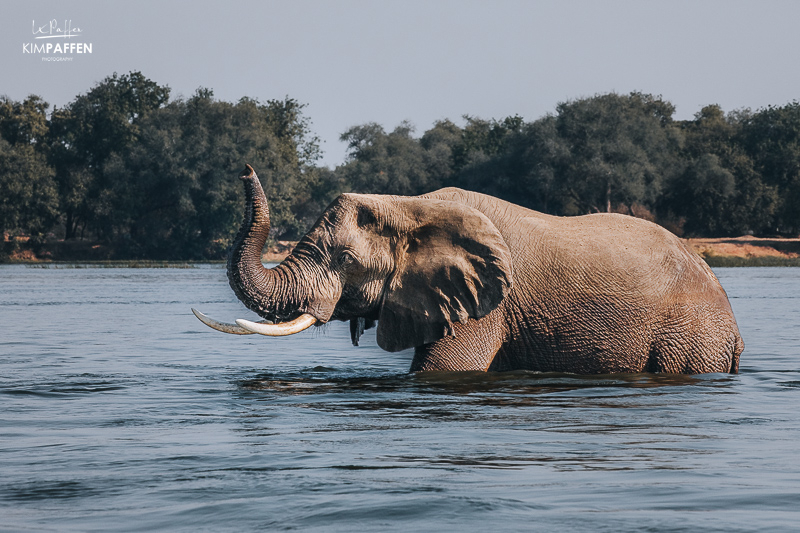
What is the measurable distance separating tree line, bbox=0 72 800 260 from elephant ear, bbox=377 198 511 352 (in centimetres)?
7178

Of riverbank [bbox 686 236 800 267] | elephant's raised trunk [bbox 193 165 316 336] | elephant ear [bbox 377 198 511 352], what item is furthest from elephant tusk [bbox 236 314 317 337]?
riverbank [bbox 686 236 800 267]

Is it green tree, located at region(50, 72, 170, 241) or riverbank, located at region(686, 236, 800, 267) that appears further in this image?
green tree, located at region(50, 72, 170, 241)

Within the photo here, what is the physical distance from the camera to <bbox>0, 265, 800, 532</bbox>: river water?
19.2 ft

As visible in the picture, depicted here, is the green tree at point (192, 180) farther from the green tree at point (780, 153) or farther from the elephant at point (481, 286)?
the elephant at point (481, 286)

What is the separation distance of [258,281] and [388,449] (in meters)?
3.09

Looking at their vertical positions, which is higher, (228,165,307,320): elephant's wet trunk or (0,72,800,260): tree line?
(0,72,800,260): tree line

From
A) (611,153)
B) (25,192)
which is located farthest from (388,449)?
(25,192)

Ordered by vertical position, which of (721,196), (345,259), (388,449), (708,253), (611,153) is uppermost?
(611,153)

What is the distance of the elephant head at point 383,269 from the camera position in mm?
10336

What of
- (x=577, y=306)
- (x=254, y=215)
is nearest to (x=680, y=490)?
(x=577, y=306)

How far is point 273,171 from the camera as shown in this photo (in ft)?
294

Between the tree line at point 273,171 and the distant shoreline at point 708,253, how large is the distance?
4.29 ft

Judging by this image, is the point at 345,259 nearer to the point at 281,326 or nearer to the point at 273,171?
the point at 281,326

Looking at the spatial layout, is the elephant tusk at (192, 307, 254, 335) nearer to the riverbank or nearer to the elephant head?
the elephant head
